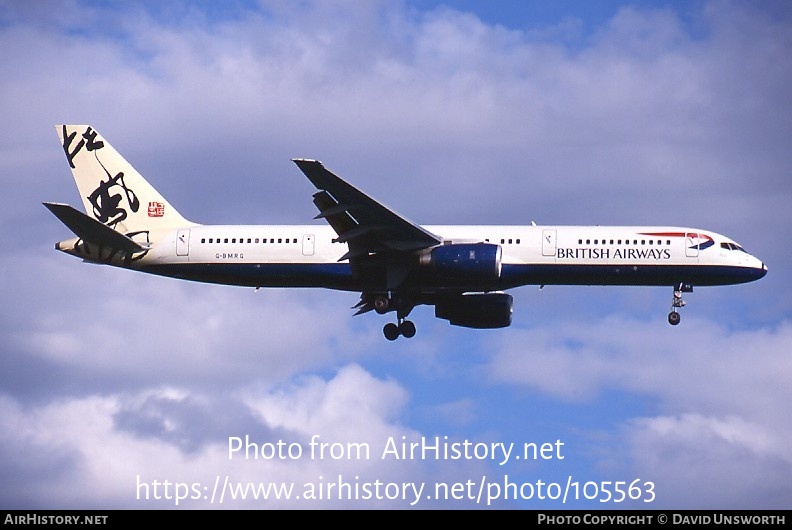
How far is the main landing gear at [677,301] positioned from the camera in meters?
65.4

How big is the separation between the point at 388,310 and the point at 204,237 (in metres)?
8.98

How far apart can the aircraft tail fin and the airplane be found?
0.70 meters

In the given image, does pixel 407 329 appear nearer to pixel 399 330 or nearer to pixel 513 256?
pixel 399 330

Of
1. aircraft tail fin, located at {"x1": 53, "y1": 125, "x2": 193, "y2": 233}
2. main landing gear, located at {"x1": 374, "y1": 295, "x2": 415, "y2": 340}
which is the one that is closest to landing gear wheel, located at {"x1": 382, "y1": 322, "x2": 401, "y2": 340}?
main landing gear, located at {"x1": 374, "y1": 295, "x2": 415, "y2": 340}

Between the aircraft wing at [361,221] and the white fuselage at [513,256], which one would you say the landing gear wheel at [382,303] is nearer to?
the white fuselage at [513,256]

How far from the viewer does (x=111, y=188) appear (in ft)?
230

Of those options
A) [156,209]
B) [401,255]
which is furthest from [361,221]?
[156,209]

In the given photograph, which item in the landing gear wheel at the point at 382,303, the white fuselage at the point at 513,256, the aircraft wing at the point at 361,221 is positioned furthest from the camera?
the landing gear wheel at the point at 382,303

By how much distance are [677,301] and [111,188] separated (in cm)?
2692

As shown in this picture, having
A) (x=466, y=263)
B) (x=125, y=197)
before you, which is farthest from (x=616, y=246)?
(x=125, y=197)

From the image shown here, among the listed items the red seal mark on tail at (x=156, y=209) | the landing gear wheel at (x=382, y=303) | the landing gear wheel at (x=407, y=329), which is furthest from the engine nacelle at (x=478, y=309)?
the red seal mark on tail at (x=156, y=209)

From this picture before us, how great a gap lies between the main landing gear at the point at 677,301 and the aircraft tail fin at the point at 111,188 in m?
22.5

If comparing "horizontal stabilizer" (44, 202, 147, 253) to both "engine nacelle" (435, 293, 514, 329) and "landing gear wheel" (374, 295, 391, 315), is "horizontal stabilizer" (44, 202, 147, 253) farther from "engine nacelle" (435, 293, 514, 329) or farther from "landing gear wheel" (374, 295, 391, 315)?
"engine nacelle" (435, 293, 514, 329)

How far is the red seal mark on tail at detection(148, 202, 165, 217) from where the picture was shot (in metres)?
69.1
